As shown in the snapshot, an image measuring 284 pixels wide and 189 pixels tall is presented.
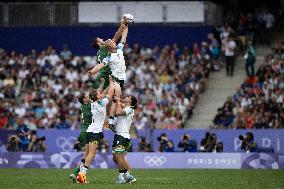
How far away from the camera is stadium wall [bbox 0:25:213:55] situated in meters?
47.7

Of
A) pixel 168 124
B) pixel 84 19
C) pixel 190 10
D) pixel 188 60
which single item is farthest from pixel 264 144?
pixel 84 19

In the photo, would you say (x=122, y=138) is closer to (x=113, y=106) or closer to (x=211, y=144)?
(x=113, y=106)

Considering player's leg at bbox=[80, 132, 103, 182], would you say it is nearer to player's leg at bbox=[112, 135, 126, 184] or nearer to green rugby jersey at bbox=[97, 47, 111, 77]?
player's leg at bbox=[112, 135, 126, 184]

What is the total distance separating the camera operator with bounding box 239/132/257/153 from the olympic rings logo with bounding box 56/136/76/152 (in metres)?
7.54

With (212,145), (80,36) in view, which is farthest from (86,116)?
(80,36)

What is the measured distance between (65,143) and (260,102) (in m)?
8.55

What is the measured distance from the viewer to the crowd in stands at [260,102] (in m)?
40.2

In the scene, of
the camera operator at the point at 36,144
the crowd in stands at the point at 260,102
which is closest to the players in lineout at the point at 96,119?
the camera operator at the point at 36,144

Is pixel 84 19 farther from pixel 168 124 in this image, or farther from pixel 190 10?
pixel 168 124

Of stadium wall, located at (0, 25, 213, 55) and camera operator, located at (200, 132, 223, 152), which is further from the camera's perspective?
stadium wall, located at (0, 25, 213, 55)

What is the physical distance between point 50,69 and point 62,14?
3650 millimetres

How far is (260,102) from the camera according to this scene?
40906mm

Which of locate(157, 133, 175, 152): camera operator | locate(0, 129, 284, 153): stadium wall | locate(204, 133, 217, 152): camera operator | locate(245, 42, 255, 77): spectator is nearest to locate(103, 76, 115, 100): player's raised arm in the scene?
locate(204, 133, 217, 152): camera operator

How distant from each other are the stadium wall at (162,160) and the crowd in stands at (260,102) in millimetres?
4569
